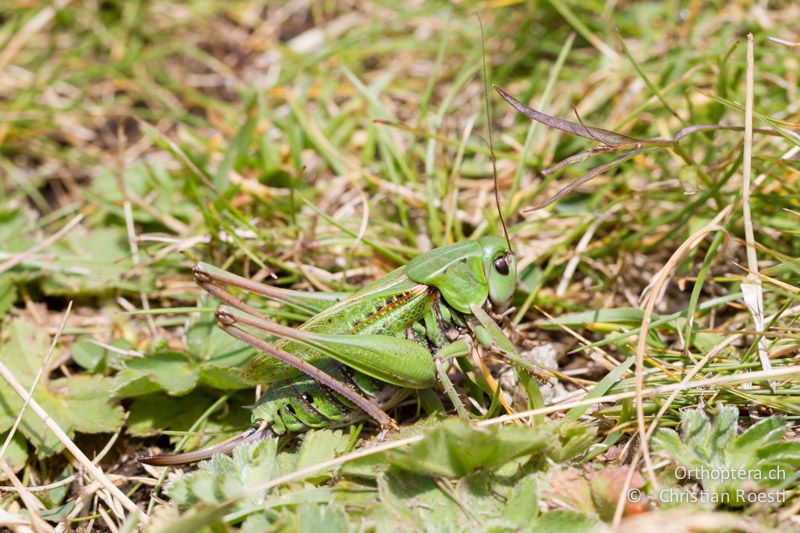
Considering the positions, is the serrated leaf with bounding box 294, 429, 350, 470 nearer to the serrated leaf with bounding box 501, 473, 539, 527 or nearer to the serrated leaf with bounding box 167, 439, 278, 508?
the serrated leaf with bounding box 167, 439, 278, 508

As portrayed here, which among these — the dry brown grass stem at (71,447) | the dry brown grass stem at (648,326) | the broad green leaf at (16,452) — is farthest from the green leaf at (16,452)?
the dry brown grass stem at (648,326)

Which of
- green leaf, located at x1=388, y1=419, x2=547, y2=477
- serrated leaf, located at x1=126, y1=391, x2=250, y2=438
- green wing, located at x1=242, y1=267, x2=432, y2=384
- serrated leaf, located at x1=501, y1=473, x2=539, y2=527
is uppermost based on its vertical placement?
green wing, located at x1=242, y1=267, x2=432, y2=384

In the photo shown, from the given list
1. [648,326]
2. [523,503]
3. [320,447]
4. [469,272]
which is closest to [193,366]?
[320,447]

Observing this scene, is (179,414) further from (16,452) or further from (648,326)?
(648,326)

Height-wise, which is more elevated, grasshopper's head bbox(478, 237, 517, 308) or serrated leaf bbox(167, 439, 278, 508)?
grasshopper's head bbox(478, 237, 517, 308)

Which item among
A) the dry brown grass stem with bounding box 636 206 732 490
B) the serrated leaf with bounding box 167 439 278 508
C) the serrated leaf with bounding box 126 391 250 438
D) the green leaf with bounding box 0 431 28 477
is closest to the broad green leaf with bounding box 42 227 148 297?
the serrated leaf with bounding box 126 391 250 438

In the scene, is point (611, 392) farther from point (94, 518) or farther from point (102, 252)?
point (102, 252)

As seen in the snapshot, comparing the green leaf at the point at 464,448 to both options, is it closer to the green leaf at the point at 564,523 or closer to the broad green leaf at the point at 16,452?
the green leaf at the point at 564,523
